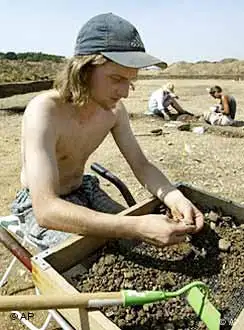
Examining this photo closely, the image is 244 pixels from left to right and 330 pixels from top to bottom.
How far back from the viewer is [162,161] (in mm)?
5766

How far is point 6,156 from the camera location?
5.98m

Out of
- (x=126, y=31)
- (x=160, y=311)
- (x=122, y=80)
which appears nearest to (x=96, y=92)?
(x=122, y=80)

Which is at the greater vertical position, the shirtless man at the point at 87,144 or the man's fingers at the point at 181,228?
the shirtless man at the point at 87,144

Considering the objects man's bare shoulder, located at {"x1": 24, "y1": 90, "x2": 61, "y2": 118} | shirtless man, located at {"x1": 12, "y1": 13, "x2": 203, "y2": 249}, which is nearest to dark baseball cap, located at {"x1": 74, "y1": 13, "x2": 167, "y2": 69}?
shirtless man, located at {"x1": 12, "y1": 13, "x2": 203, "y2": 249}

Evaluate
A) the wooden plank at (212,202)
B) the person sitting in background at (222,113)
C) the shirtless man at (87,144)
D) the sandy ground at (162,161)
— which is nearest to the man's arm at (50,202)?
the shirtless man at (87,144)

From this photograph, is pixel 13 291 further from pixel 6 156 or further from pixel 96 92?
pixel 6 156

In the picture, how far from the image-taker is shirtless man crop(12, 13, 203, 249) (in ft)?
5.73

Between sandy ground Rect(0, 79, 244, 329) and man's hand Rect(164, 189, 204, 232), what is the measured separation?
115 cm

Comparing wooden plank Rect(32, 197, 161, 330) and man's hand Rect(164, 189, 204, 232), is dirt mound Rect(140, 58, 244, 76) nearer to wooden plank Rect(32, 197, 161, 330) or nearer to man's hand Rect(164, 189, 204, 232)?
man's hand Rect(164, 189, 204, 232)

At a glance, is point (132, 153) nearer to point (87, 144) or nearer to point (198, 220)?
point (87, 144)

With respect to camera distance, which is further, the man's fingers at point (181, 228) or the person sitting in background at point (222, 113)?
the person sitting in background at point (222, 113)

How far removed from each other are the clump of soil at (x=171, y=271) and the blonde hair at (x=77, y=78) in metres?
0.64

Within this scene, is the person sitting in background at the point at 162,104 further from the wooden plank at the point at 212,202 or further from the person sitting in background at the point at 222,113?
the wooden plank at the point at 212,202

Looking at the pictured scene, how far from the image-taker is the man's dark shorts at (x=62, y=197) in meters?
2.18
